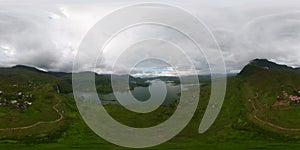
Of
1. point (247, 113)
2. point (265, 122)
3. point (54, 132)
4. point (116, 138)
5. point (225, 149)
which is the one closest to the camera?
point (225, 149)

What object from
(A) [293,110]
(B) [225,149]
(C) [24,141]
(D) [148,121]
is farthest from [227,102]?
(C) [24,141]

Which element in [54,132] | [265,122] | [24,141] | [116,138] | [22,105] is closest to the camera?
[116,138]

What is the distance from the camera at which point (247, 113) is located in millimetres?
173000

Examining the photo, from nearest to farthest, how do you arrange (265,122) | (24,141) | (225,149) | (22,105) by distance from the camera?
(225,149) < (24,141) < (265,122) < (22,105)

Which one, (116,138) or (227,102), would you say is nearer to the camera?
(116,138)

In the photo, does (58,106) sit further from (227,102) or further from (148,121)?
(227,102)

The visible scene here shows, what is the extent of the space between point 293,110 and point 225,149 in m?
101

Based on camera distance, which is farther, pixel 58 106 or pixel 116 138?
pixel 58 106

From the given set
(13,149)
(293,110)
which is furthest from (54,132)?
(293,110)

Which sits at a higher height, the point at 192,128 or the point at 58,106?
the point at 58,106

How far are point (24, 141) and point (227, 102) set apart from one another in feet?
407

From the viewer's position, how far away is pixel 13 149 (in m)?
101

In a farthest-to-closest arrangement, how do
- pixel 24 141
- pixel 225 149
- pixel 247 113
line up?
pixel 247 113
pixel 24 141
pixel 225 149

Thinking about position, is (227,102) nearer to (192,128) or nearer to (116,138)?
(192,128)
